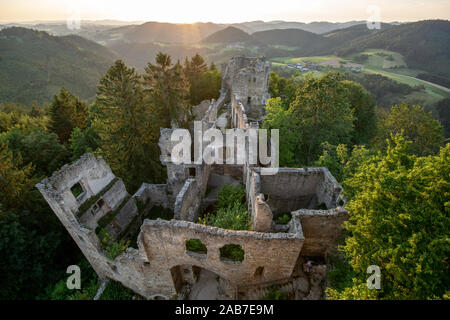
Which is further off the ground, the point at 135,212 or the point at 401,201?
the point at 401,201

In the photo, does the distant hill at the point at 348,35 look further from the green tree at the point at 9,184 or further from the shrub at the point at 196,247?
the green tree at the point at 9,184

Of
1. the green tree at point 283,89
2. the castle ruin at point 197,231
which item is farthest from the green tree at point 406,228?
the green tree at point 283,89

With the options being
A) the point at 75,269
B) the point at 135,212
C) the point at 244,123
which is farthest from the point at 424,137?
the point at 75,269

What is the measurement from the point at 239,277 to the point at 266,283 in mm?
1667

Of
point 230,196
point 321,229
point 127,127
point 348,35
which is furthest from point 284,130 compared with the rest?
point 348,35

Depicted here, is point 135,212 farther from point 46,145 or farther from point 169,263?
point 46,145

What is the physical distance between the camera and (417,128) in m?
23.5

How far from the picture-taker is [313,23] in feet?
545

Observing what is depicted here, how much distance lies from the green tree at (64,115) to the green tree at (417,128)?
40.3 m

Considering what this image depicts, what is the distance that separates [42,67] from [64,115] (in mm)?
68156

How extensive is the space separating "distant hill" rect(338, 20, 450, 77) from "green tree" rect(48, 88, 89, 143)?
10353 centimetres

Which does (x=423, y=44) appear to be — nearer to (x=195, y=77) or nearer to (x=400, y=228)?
(x=195, y=77)

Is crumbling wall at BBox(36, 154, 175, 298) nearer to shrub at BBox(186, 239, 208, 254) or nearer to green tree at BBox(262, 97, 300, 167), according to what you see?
shrub at BBox(186, 239, 208, 254)

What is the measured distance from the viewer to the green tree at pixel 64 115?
31.4 meters
